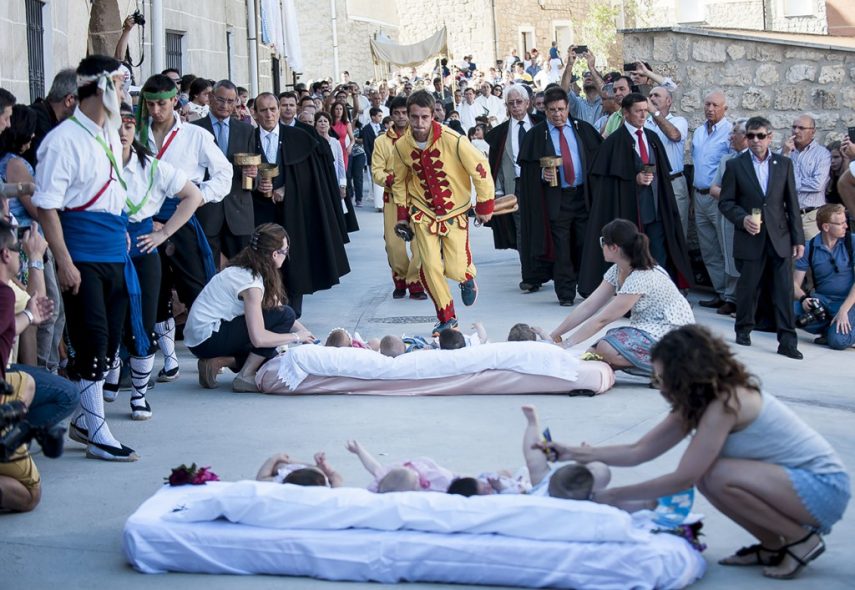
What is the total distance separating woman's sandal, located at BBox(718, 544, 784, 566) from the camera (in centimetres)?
520

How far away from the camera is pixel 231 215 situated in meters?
10.5

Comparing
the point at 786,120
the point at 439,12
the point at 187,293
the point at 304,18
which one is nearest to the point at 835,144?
the point at 786,120

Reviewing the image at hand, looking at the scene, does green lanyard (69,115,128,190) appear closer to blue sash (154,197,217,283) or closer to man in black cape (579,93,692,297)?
blue sash (154,197,217,283)

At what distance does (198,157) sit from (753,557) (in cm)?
515

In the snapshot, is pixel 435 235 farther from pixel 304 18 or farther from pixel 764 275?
pixel 304 18

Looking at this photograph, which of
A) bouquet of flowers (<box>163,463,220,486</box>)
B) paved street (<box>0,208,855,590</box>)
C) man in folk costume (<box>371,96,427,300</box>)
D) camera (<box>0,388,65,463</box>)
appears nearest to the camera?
camera (<box>0,388,65,463</box>)

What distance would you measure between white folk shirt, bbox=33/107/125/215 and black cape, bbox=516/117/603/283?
6.28m

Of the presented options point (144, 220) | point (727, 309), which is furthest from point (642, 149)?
point (144, 220)

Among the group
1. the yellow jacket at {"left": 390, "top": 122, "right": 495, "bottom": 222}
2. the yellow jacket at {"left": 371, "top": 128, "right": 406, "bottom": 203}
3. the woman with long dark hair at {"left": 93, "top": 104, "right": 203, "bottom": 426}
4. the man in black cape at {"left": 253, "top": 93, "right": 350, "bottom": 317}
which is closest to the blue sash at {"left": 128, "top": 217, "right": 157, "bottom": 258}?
the woman with long dark hair at {"left": 93, "top": 104, "right": 203, "bottom": 426}

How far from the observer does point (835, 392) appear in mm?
9047

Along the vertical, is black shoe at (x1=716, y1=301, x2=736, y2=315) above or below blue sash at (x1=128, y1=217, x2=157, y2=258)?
below

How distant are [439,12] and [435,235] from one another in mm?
46468

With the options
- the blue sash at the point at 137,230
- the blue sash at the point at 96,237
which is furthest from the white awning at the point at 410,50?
the blue sash at the point at 96,237

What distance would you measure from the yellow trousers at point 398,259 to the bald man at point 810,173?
3629 mm
